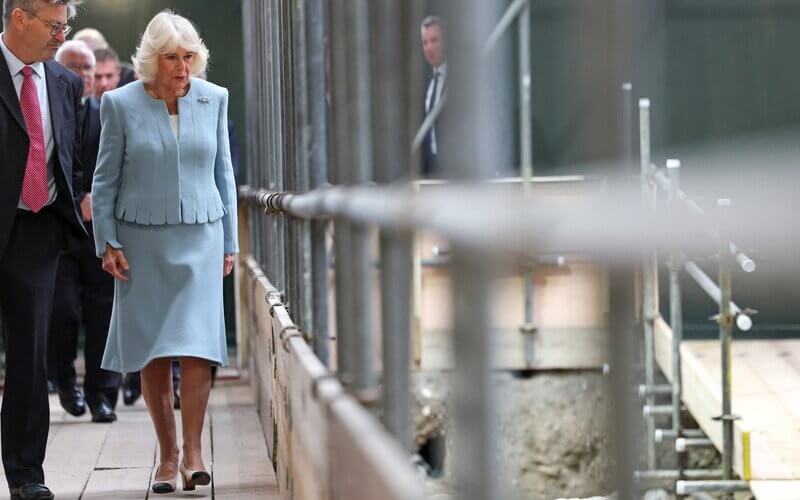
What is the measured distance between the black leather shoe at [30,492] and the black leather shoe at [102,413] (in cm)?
185

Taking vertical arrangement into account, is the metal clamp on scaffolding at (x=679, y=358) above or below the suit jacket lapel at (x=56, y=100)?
below

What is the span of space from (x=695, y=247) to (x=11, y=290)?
134 inches

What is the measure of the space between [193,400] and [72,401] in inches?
79.5

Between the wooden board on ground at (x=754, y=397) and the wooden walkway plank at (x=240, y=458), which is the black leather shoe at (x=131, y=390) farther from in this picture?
the wooden board on ground at (x=754, y=397)

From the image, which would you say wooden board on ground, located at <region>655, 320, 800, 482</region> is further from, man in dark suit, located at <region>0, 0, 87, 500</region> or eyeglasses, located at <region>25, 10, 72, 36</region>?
eyeglasses, located at <region>25, 10, 72, 36</region>

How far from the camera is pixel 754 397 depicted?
313 inches

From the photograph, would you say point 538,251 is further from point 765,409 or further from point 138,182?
point 765,409

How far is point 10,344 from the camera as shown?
13.3 ft

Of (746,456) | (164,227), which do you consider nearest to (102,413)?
(164,227)

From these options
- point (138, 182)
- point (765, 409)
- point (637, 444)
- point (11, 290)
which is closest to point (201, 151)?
point (138, 182)

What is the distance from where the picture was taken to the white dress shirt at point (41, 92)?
408 centimetres

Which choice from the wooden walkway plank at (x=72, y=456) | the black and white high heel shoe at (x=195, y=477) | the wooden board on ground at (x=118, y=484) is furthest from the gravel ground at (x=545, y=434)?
the black and white high heel shoe at (x=195, y=477)

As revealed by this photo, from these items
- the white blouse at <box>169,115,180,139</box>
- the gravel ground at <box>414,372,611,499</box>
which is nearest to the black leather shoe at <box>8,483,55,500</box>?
the white blouse at <box>169,115,180,139</box>

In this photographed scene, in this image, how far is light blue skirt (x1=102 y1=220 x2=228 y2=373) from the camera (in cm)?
415
